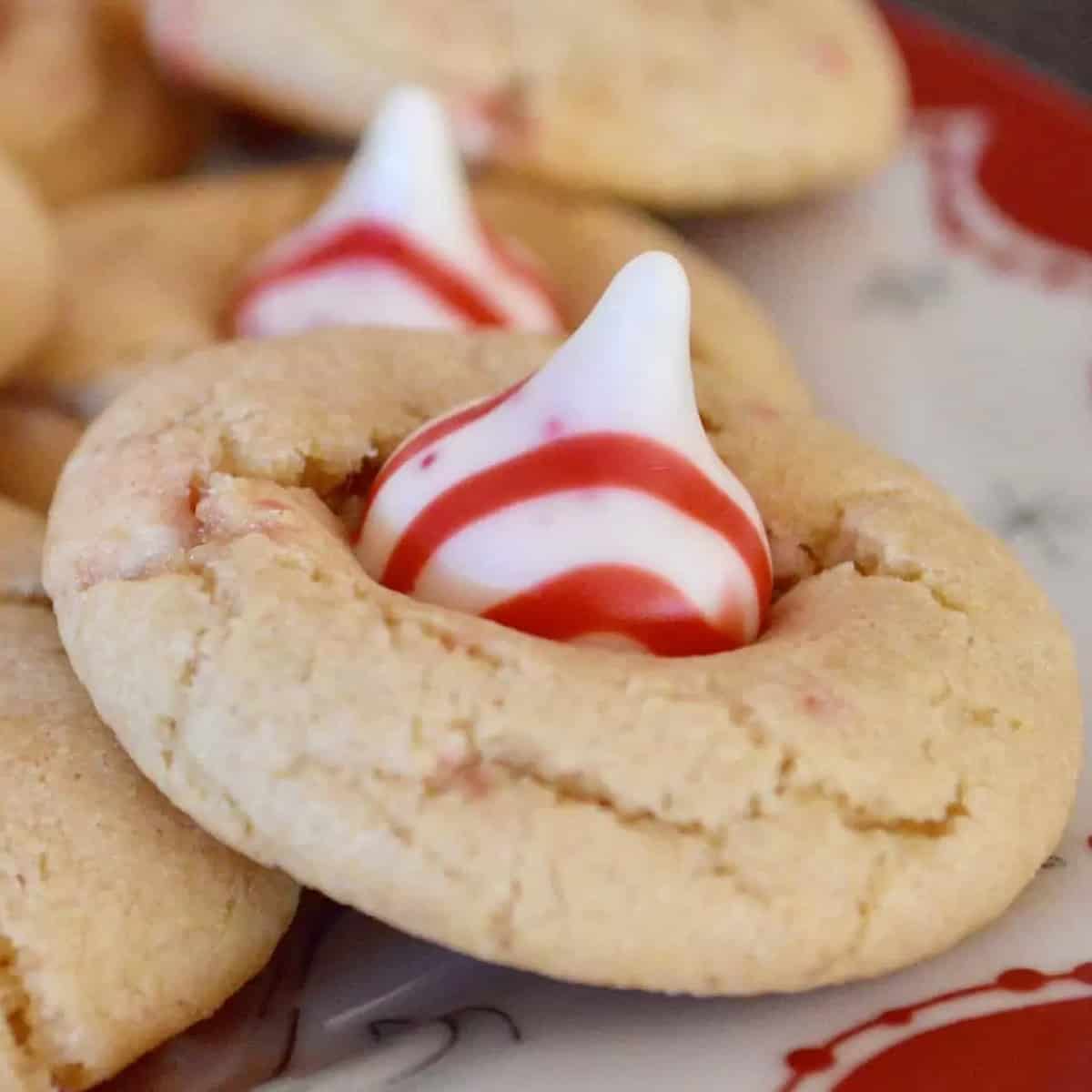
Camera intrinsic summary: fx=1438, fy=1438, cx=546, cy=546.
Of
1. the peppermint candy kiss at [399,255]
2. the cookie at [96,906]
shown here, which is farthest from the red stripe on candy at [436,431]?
the peppermint candy kiss at [399,255]

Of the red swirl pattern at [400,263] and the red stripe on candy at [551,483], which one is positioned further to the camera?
the red swirl pattern at [400,263]

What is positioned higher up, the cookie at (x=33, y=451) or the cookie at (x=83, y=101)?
the cookie at (x=83, y=101)

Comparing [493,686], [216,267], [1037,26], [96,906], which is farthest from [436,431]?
[1037,26]

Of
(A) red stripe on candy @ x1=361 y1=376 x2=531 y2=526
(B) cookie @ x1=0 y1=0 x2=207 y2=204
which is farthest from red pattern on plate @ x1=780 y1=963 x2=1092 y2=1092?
(B) cookie @ x1=0 y1=0 x2=207 y2=204

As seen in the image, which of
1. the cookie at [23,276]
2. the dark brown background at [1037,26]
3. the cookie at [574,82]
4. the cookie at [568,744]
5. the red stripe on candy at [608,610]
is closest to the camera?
the cookie at [568,744]

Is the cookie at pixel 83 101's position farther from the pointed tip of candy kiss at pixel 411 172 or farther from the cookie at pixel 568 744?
the cookie at pixel 568 744

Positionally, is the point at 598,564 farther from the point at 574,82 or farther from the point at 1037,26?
the point at 1037,26

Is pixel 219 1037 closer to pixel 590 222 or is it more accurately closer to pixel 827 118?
pixel 590 222
